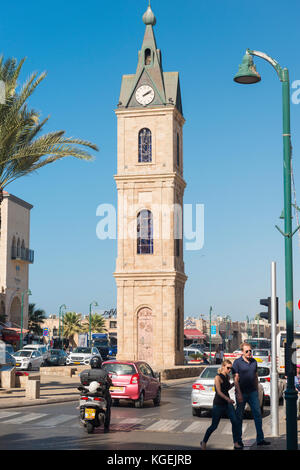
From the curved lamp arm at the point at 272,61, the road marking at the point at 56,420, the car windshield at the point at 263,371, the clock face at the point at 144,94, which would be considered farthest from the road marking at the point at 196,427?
the clock face at the point at 144,94

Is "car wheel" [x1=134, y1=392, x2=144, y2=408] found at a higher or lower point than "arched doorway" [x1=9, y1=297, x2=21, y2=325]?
lower

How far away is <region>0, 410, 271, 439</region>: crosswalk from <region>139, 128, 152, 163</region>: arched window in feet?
124

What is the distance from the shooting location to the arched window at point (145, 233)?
→ 55.0 metres

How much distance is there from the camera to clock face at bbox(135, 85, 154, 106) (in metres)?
56.6

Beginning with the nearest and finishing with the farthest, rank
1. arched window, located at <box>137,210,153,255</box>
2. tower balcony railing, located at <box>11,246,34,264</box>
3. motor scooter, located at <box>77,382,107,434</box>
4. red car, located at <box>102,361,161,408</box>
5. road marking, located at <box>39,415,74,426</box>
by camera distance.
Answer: motor scooter, located at <box>77,382,107,434</box>, road marking, located at <box>39,415,74,426</box>, red car, located at <box>102,361,161,408</box>, arched window, located at <box>137,210,153,255</box>, tower balcony railing, located at <box>11,246,34,264</box>

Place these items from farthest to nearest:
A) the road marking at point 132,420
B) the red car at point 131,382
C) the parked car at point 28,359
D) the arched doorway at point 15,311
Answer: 1. the arched doorway at point 15,311
2. the parked car at point 28,359
3. the red car at point 131,382
4. the road marking at point 132,420

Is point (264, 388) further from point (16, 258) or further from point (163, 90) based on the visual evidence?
point (16, 258)

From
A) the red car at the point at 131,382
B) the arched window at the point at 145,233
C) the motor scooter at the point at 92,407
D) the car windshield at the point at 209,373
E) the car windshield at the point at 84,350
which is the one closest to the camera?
the motor scooter at the point at 92,407

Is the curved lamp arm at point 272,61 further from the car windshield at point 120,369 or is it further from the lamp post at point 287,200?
the car windshield at point 120,369

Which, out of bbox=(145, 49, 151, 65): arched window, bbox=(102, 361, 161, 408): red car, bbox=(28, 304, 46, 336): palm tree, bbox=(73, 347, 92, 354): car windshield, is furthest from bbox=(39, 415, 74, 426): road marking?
bbox=(28, 304, 46, 336): palm tree

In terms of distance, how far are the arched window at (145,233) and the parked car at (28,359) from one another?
1172 centimetres

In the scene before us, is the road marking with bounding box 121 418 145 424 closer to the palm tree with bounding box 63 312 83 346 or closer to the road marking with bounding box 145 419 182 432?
the road marking with bounding box 145 419 182 432

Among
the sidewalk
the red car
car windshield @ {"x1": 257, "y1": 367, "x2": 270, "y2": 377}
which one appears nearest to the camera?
the sidewalk
